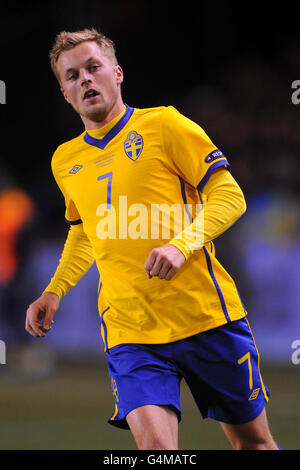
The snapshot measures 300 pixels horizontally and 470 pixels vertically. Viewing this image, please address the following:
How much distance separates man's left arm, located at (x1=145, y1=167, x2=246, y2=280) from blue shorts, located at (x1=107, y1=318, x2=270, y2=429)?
0.47 meters

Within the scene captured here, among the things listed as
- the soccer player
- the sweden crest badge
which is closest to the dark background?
the soccer player

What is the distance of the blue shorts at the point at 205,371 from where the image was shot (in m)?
3.27

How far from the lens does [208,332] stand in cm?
336

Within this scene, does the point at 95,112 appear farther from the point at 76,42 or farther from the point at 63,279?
the point at 63,279

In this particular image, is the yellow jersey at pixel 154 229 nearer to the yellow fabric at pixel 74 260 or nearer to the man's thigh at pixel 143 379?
the man's thigh at pixel 143 379

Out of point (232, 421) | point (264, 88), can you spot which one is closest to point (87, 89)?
point (232, 421)

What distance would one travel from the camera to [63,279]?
3869 mm

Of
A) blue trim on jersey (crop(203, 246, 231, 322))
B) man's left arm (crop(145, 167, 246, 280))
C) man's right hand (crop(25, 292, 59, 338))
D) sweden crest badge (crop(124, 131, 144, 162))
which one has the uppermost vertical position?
sweden crest badge (crop(124, 131, 144, 162))

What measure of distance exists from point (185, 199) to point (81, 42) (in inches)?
31.5

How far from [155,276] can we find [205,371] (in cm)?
46

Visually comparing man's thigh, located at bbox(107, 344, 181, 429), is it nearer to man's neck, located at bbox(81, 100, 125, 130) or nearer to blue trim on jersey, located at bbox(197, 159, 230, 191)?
blue trim on jersey, located at bbox(197, 159, 230, 191)

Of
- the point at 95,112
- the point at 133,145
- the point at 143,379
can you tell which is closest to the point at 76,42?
the point at 95,112

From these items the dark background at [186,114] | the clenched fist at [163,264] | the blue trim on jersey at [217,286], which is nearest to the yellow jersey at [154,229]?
the blue trim on jersey at [217,286]

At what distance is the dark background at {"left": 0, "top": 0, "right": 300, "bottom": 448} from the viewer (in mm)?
11109
